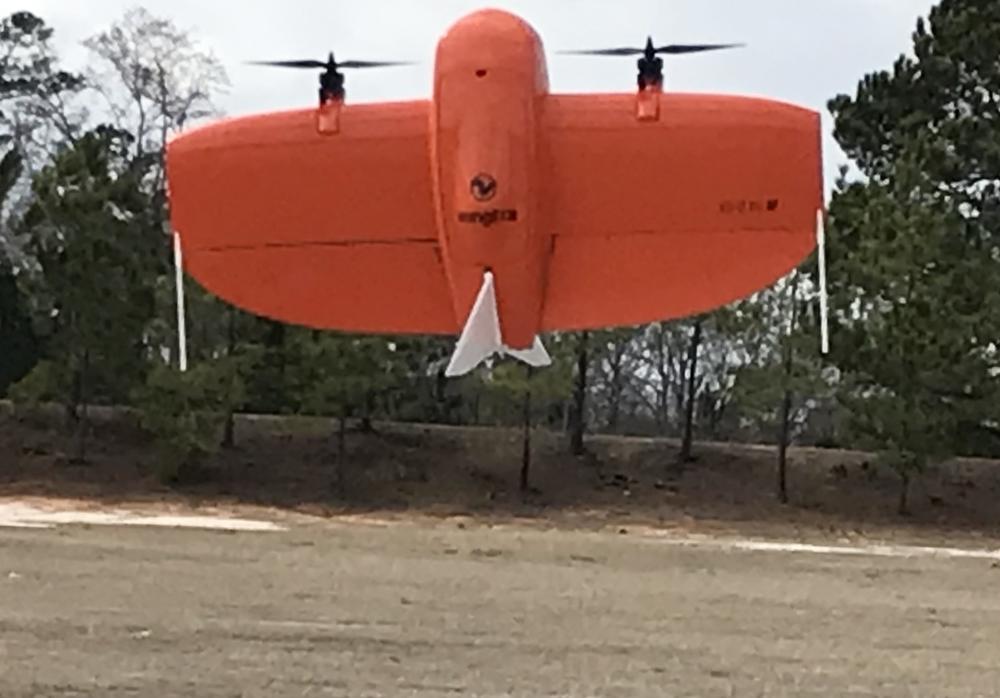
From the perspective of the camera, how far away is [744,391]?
29.3 meters

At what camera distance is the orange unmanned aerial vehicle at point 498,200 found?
6.74 metres

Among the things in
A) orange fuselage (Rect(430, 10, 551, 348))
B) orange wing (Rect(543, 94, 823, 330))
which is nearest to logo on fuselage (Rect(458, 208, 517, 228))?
orange fuselage (Rect(430, 10, 551, 348))

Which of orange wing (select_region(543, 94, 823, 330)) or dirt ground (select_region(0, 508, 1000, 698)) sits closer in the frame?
orange wing (select_region(543, 94, 823, 330))

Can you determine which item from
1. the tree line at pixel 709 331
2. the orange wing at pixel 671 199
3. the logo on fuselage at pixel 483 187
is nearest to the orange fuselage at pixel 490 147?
the logo on fuselage at pixel 483 187

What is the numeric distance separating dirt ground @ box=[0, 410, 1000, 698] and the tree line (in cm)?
77

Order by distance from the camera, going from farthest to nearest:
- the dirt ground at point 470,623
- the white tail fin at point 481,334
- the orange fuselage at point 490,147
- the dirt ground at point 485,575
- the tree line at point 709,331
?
the tree line at point 709,331 < the dirt ground at point 485,575 < the dirt ground at point 470,623 < the white tail fin at point 481,334 < the orange fuselage at point 490,147

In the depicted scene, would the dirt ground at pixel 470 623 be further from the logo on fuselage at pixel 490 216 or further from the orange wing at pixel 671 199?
the logo on fuselage at pixel 490 216

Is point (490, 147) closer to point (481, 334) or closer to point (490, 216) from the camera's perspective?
point (490, 216)

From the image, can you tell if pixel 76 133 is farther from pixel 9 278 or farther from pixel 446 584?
pixel 446 584

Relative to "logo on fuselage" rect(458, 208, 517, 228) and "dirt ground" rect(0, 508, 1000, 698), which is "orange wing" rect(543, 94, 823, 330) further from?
"dirt ground" rect(0, 508, 1000, 698)

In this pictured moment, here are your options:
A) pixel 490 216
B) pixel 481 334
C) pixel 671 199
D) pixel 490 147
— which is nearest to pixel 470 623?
pixel 481 334

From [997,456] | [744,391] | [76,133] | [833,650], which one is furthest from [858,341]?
[76,133]

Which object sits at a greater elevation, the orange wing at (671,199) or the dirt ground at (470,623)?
the orange wing at (671,199)

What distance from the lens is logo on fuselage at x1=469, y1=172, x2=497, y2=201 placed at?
6.67 m
